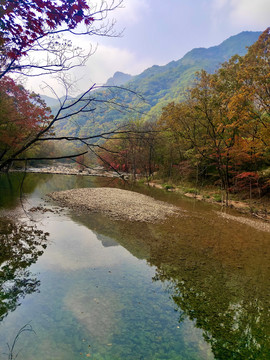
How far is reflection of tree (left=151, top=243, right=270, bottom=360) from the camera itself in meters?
4.66

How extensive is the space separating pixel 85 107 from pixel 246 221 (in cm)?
1479

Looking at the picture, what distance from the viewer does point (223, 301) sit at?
619cm

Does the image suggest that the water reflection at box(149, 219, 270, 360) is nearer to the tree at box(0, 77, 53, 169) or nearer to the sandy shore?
the sandy shore

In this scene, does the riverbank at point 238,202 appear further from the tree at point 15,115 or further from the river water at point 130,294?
the tree at point 15,115

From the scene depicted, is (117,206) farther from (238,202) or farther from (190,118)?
(190,118)

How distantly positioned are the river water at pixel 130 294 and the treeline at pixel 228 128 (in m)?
3.75

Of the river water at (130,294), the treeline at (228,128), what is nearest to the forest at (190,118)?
the treeline at (228,128)

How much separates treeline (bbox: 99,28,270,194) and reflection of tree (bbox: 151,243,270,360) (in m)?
4.23

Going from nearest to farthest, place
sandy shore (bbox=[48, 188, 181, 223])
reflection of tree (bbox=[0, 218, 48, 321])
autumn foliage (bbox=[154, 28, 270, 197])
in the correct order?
reflection of tree (bbox=[0, 218, 48, 321]) < sandy shore (bbox=[48, 188, 181, 223]) < autumn foliage (bbox=[154, 28, 270, 197])

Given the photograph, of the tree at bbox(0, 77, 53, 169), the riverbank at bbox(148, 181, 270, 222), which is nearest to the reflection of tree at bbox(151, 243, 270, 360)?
the riverbank at bbox(148, 181, 270, 222)

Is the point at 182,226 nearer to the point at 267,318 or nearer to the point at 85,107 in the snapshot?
the point at 267,318

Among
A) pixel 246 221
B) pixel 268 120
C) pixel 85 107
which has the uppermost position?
pixel 268 120

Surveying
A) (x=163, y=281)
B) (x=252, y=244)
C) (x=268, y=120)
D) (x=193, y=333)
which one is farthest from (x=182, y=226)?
(x=268, y=120)

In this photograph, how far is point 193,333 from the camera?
16.1 ft
